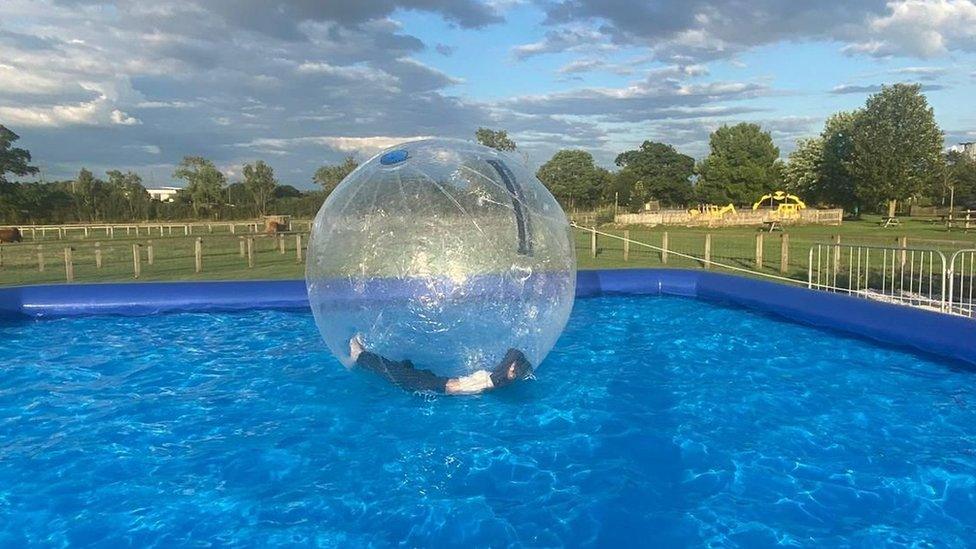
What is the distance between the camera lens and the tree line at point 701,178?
4731 cm

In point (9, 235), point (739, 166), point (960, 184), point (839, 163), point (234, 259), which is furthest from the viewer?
point (739, 166)

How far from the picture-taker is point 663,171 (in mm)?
84938

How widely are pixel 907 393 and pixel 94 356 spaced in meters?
9.72

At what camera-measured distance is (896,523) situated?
4.39 metres

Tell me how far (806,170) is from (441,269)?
6150 cm

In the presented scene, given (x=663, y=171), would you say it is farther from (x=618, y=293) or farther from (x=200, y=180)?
(x=618, y=293)

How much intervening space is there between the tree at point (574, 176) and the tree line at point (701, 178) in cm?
13

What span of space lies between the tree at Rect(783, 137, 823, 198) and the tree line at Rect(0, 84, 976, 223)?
12 centimetres

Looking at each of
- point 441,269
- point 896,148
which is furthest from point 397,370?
point 896,148

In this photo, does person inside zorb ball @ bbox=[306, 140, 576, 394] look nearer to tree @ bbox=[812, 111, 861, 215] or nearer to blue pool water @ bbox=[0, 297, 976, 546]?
blue pool water @ bbox=[0, 297, 976, 546]

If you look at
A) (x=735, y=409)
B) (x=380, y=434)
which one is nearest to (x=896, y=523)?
(x=735, y=409)

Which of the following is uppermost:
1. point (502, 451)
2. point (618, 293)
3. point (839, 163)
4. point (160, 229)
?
point (839, 163)

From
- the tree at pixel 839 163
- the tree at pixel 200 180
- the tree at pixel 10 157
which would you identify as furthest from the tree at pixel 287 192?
the tree at pixel 839 163

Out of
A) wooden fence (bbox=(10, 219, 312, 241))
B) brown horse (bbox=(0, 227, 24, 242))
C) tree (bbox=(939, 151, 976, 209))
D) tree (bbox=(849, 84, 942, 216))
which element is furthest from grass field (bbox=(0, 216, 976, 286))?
tree (bbox=(939, 151, 976, 209))
